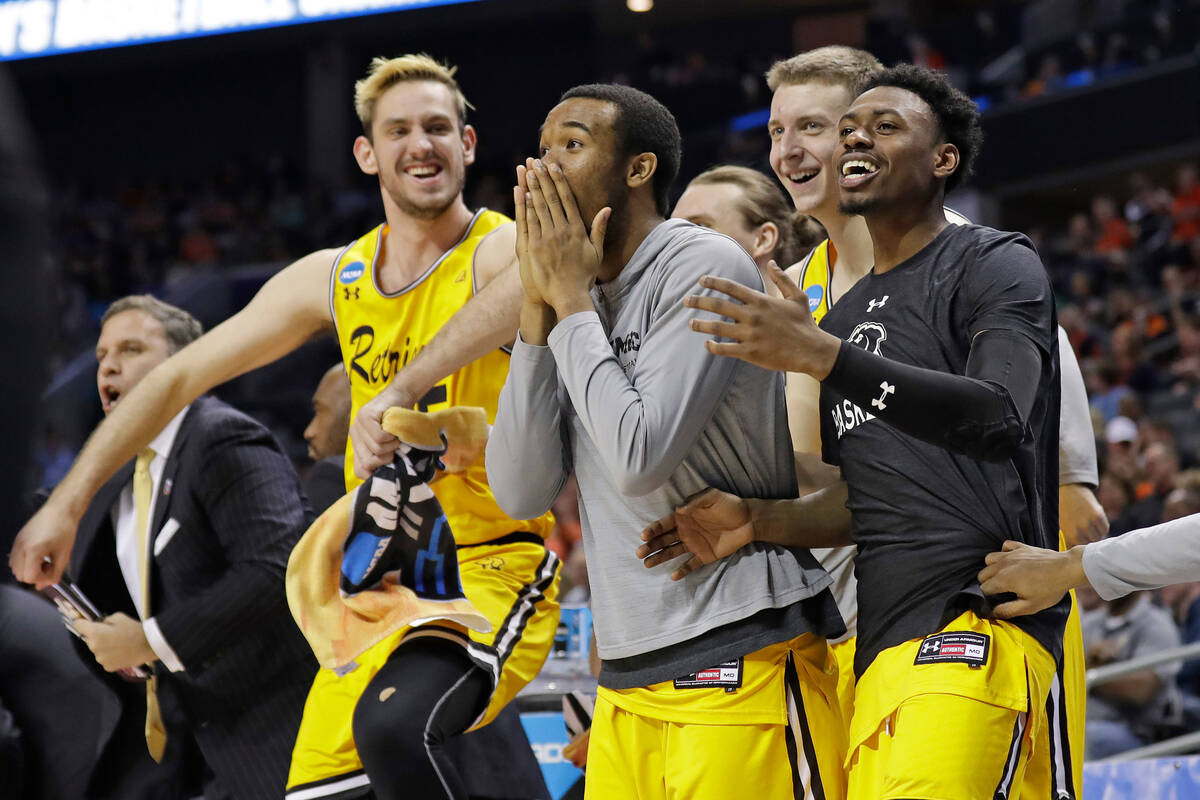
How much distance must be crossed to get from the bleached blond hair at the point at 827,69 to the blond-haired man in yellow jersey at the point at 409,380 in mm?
908

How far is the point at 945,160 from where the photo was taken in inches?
107

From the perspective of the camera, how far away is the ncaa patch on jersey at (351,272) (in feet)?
13.2

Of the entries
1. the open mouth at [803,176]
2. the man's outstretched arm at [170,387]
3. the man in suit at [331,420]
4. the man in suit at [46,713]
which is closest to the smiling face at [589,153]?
the open mouth at [803,176]

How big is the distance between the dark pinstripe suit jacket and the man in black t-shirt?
188cm

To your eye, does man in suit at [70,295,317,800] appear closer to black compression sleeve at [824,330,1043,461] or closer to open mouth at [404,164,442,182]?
open mouth at [404,164,442,182]

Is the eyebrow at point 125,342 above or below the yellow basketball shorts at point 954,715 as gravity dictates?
above

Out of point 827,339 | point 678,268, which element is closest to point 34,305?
point 827,339

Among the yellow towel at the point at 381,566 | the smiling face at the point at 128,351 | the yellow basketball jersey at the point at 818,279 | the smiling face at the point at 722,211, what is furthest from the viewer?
the smiling face at the point at 128,351

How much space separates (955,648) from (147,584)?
2.69m

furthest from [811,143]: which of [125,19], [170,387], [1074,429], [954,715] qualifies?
[125,19]

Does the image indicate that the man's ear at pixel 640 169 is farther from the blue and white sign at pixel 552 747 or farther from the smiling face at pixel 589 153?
the blue and white sign at pixel 552 747

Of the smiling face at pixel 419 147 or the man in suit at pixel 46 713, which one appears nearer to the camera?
the smiling face at pixel 419 147

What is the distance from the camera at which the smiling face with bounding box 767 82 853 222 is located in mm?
3609

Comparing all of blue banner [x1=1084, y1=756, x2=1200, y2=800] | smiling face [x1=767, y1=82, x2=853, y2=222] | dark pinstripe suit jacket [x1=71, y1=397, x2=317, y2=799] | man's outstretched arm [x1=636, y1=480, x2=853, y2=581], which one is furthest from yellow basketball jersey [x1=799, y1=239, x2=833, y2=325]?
blue banner [x1=1084, y1=756, x2=1200, y2=800]
